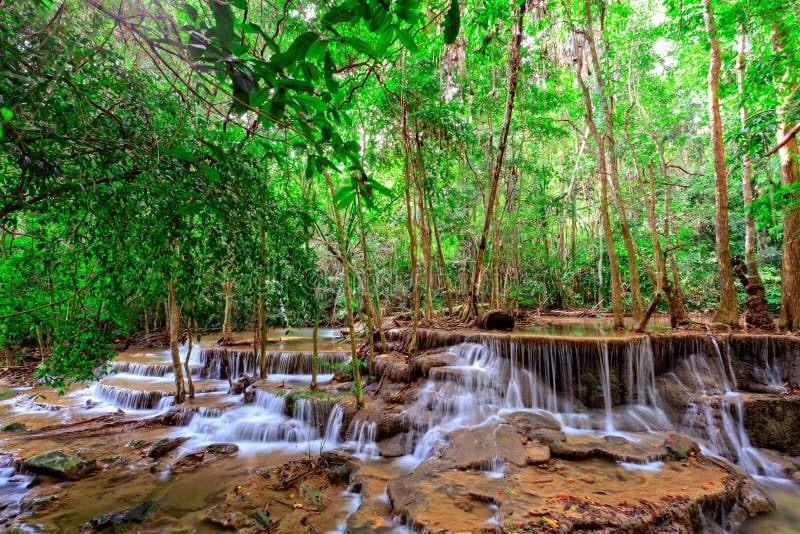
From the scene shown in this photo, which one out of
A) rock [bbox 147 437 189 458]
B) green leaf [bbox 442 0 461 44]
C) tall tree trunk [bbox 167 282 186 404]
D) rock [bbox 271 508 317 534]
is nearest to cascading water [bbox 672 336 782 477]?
rock [bbox 271 508 317 534]

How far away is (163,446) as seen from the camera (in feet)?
21.6

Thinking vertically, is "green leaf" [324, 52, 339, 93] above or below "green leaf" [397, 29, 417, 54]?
below

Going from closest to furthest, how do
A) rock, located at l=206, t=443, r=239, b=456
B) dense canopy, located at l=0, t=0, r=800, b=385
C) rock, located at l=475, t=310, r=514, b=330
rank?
dense canopy, located at l=0, t=0, r=800, b=385 < rock, located at l=206, t=443, r=239, b=456 < rock, located at l=475, t=310, r=514, b=330

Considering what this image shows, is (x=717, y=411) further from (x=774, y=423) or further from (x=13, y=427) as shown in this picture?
(x=13, y=427)

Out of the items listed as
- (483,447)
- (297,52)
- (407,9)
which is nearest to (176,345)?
(483,447)

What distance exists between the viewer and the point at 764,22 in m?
7.32

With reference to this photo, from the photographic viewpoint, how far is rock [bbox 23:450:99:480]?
5.73 meters

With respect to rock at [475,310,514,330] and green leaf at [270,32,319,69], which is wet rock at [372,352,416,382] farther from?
green leaf at [270,32,319,69]

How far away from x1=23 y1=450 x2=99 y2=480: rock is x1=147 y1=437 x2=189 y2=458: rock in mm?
730

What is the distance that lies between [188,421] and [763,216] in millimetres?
12207

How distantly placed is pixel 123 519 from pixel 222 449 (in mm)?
2266

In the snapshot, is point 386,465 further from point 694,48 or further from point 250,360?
point 694,48

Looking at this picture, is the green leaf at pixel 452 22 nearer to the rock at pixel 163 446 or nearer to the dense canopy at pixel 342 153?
the dense canopy at pixel 342 153

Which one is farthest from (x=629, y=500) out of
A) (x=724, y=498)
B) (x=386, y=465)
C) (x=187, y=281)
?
(x=187, y=281)
